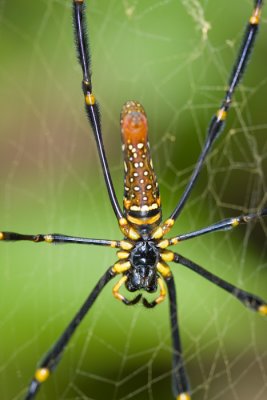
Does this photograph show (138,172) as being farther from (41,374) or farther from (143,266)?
(41,374)

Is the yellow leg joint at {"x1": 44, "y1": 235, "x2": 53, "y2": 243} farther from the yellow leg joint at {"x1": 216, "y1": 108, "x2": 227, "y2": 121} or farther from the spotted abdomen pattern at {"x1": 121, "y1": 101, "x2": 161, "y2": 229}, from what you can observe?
the yellow leg joint at {"x1": 216, "y1": 108, "x2": 227, "y2": 121}

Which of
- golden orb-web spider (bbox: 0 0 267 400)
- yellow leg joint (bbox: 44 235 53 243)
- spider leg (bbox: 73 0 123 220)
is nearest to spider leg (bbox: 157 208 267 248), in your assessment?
golden orb-web spider (bbox: 0 0 267 400)

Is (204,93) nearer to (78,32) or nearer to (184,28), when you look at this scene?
(184,28)

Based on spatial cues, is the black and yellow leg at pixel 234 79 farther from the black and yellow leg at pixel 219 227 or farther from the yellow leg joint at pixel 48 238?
the yellow leg joint at pixel 48 238

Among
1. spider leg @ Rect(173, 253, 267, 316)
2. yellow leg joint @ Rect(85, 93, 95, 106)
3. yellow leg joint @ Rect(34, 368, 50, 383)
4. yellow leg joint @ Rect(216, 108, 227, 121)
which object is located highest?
yellow leg joint @ Rect(85, 93, 95, 106)

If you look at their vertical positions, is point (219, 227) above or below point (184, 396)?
above

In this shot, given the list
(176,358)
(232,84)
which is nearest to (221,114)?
(232,84)

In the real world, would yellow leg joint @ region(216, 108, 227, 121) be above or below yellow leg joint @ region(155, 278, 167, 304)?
above
